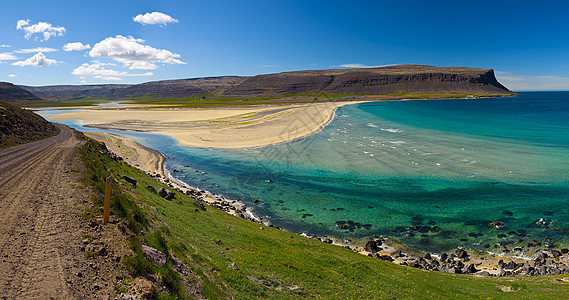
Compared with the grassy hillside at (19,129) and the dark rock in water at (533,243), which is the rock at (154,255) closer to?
the dark rock in water at (533,243)

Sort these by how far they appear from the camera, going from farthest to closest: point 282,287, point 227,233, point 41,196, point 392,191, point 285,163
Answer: point 285,163, point 392,191, point 227,233, point 41,196, point 282,287

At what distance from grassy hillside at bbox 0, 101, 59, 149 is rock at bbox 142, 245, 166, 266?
29.6 metres

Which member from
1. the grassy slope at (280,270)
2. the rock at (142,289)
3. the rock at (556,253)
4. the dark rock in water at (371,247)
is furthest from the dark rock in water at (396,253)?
the rock at (142,289)

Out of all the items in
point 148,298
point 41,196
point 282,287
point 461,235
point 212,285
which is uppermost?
point 41,196

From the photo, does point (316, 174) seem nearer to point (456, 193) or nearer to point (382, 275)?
point (456, 193)

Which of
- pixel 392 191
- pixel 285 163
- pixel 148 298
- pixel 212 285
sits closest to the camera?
pixel 148 298

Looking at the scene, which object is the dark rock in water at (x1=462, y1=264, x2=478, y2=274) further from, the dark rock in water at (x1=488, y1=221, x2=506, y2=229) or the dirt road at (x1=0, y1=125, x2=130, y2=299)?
the dirt road at (x1=0, y1=125, x2=130, y2=299)

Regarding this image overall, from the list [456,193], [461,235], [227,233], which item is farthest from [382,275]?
[456,193]

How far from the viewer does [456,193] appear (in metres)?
30.5

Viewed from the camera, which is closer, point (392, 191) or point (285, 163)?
point (392, 191)

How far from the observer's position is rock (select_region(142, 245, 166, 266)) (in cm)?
965

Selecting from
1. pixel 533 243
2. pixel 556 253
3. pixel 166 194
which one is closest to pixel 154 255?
pixel 166 194

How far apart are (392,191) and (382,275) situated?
17.8m

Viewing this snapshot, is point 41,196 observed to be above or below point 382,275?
above
